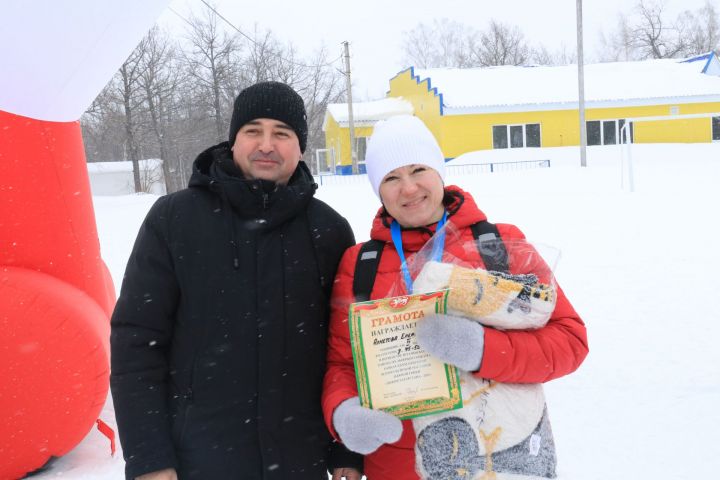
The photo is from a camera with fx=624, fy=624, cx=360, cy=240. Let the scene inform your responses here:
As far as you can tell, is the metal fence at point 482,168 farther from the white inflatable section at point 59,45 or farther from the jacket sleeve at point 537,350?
the jacket sleeve at point 537,350

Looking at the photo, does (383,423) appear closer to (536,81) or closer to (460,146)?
(460,146)

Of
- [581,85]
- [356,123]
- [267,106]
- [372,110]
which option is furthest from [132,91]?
[267,106]

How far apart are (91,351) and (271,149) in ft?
6.11

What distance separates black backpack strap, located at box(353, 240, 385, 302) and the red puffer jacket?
2 centimetres

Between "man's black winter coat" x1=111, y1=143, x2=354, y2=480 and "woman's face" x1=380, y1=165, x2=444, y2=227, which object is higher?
"woman's face" x1=380, y1=165, x2=444, y2=227

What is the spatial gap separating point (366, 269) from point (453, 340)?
45cm

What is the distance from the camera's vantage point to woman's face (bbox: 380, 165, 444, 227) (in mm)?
1974

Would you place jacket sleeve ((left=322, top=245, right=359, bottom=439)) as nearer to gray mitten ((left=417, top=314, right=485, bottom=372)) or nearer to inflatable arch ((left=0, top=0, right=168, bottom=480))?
gray mitten ((left=417, top=314, right=485, bottom=372))

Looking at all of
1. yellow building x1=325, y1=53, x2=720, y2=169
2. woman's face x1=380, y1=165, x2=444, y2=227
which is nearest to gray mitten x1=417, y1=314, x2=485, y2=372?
woman's face x1=380, y1=165, x2=444, y2=227

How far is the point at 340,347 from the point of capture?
6.50ft

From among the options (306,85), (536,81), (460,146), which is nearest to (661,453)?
(460,146)

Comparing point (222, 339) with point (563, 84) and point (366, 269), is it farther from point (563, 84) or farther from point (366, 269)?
point (563, 84)

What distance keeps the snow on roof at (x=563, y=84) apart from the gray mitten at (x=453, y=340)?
26.8 meters

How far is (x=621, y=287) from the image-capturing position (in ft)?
21.4
